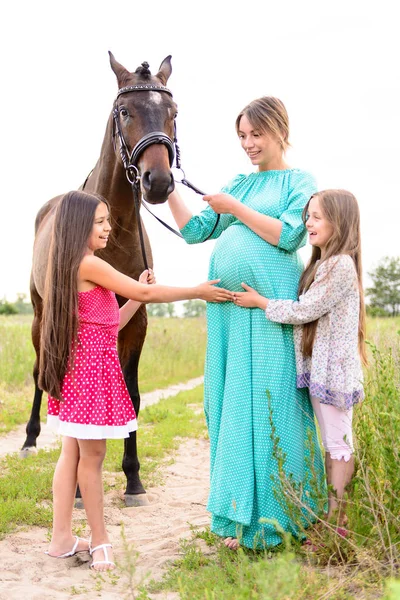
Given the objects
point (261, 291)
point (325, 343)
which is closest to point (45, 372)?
point (261, 291)

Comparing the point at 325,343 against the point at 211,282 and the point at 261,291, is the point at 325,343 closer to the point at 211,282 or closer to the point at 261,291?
the point at 261,291

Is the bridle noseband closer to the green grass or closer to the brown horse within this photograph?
the brown horse

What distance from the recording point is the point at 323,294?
119 inches

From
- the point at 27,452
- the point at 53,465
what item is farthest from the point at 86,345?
the point at 27,452

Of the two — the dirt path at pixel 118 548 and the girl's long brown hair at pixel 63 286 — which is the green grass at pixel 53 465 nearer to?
the dirt path at pixel 118 548

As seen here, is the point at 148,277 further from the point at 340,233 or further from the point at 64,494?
the point at 64,494

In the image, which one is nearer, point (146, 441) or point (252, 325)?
point (252, 325)

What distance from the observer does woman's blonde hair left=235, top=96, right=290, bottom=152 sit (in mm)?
3275

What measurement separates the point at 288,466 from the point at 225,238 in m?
1.18

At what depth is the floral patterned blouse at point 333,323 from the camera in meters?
3.04

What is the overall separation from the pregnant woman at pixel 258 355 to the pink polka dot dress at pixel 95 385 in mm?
488

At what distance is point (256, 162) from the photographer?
3.37 m

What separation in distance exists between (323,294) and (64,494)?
1.67m

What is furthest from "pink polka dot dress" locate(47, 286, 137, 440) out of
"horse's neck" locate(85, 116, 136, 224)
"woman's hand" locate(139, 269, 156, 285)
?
"horse's neck" locate(85, 116, 136, 224)
